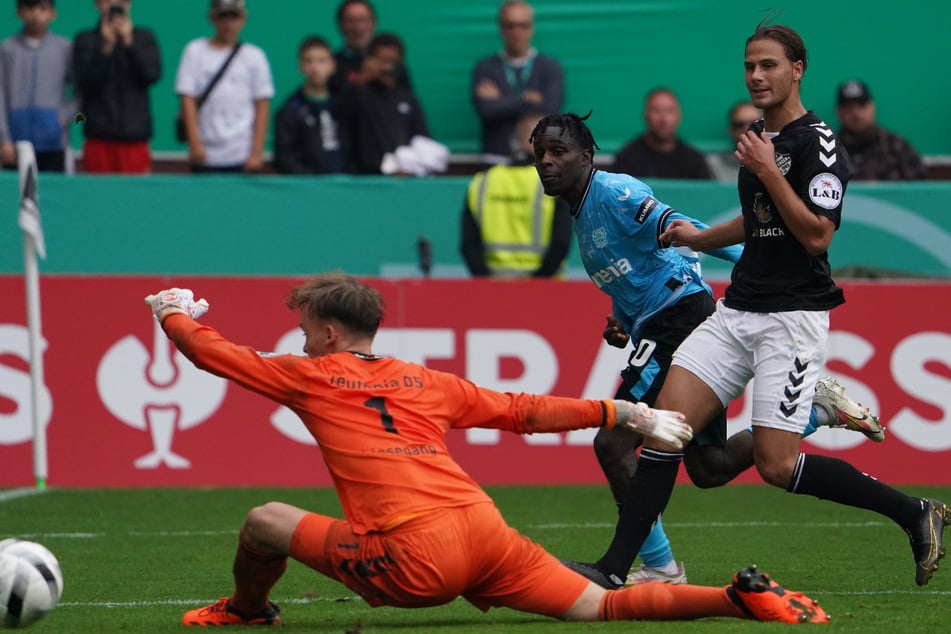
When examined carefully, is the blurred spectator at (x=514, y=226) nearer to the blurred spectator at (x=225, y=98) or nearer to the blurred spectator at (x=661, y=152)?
the blurred spectator at (x=661, y=152)

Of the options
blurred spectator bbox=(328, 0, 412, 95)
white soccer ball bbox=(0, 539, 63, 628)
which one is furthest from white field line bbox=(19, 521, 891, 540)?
blurred spectator bbox=(328, 0, 412, 95)

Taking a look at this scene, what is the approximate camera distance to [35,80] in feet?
42.5

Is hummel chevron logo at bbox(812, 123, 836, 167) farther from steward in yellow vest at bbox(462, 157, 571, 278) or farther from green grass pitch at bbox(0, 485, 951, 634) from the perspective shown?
steward in yellow vest at bbox(462, 157, 571, 278)

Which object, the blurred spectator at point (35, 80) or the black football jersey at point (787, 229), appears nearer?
the black football jersey at point (787, 229)

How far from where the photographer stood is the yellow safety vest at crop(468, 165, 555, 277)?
12.1 meters

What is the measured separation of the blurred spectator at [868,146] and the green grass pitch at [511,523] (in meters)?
3.31

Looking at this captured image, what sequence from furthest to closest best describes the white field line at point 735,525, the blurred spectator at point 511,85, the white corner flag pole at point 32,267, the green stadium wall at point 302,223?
the blurred spectator at point 511,85 → the green stadium wall at point 302,223 → the white corner flag pole at point 32,267 → the white field line at point 735,525

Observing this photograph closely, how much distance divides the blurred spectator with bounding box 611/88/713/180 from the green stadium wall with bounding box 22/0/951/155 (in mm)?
1412

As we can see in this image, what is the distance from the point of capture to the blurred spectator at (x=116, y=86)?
12.6 meters

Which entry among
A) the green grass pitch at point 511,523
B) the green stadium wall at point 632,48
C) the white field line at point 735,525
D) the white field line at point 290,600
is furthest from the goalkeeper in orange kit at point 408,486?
the green stadium wall at point 632,48

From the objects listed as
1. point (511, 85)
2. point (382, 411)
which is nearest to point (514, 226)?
point (511, 85)

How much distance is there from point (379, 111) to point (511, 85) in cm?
122

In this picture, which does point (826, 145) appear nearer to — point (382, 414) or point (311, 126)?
point (382, 414)

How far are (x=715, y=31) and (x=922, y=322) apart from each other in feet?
14.6
